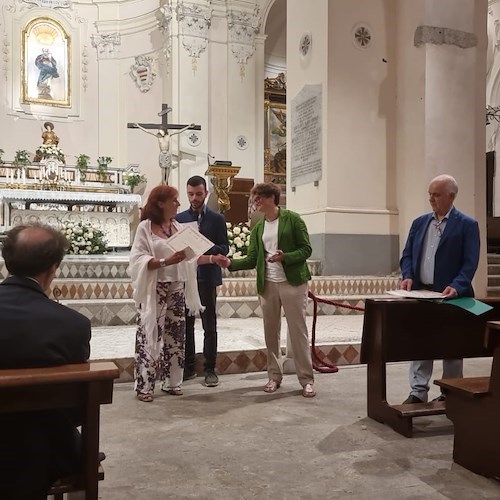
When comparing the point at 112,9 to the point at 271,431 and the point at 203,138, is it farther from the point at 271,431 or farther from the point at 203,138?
the point at 271,431

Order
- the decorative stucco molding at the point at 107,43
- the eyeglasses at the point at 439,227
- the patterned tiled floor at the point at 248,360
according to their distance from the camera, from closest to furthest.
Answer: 1. the eyeglasses at the point at 439,227
2. the patterned tiled floor at the point at 248,360
3. the decorative stucco molding at the point at 107,43

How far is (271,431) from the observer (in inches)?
134

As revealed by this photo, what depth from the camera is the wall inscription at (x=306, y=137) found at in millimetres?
8141

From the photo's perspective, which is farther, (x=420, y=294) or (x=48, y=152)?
(x=48, y=152)

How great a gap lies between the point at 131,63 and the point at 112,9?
1.47 m

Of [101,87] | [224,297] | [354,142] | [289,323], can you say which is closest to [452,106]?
[354,142]

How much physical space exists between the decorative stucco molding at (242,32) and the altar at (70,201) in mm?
3981

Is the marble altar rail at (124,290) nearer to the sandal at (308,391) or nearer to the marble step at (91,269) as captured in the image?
the marble step at (91,269)

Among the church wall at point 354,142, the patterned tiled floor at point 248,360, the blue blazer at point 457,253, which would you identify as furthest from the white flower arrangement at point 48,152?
the blue blazer at point 457,253

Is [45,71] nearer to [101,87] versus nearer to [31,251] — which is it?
[101,87]

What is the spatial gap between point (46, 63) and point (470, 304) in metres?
13.3

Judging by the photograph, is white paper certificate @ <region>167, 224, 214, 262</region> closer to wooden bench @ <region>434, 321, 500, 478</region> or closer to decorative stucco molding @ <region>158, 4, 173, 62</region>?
wooden bench @ <region>434, 321, 500, 478</region>

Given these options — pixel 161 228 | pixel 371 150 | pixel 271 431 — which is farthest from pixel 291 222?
pixel 371 150

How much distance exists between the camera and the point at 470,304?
3.45 meters
